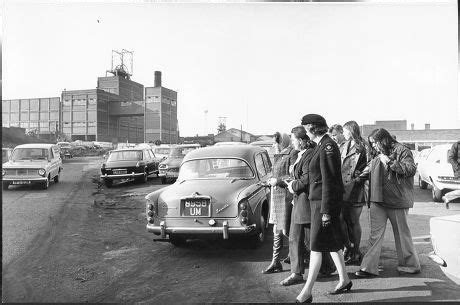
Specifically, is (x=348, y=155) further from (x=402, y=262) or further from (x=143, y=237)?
(x=143, y=237)

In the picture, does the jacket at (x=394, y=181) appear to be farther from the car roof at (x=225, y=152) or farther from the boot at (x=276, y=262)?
the car roof at (x=225, y=152)

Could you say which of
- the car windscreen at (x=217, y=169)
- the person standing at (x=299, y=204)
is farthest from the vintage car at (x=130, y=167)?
the person standing at (x=299, y=204)

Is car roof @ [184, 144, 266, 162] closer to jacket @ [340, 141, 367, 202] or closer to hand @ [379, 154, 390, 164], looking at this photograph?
jacket @ [340, 141, 367, 202]

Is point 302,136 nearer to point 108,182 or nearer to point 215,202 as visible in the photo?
point 215,202

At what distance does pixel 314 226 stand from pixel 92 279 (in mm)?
2058

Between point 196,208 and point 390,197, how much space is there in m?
2.02

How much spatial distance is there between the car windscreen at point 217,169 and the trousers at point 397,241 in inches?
65.8

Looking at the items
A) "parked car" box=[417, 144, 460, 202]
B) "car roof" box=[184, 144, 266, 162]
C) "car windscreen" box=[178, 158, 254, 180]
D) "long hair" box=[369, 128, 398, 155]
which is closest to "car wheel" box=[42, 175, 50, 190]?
"car windscreen" box=[178, 158, 254, 180]

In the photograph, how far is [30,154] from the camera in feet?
11.8

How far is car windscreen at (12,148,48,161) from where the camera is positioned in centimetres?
338

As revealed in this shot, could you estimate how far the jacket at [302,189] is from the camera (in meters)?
3.02

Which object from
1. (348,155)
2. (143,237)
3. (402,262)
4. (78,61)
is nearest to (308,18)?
(348,155)

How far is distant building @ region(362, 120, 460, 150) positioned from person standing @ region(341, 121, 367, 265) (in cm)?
20

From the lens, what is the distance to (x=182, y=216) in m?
3.98
